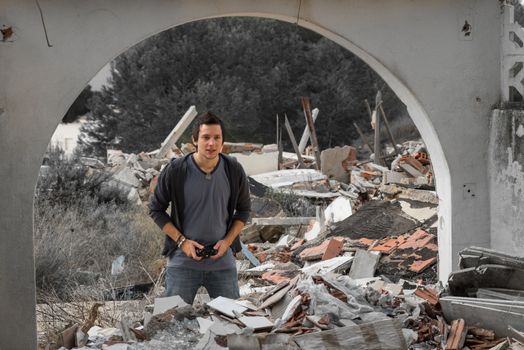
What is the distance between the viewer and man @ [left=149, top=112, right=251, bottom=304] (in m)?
5.61

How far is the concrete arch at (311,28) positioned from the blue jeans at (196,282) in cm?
183

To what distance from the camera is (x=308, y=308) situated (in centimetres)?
545

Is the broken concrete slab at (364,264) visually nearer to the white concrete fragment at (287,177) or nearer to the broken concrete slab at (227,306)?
the broken concrete slab at (227,306)

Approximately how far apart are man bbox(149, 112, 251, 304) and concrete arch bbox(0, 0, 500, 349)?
66.8 inches

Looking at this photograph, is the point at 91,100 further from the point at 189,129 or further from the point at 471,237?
the point at 471,237

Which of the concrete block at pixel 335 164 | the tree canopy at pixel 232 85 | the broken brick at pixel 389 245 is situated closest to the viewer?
the broken brick at pixel 389 245

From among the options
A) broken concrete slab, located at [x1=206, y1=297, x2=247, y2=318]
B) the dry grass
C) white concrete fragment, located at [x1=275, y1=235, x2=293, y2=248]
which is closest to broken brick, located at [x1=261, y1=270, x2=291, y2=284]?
the dry grass

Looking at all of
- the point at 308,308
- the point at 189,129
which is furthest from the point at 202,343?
the point at 189,129

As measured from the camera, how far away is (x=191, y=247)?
5535mm

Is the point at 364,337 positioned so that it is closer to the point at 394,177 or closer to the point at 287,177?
the point at 394,177

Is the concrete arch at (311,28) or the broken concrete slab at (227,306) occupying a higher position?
the concrete arch at (311,28)

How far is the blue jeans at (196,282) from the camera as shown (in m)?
5.71

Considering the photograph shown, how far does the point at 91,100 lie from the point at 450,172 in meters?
24.8

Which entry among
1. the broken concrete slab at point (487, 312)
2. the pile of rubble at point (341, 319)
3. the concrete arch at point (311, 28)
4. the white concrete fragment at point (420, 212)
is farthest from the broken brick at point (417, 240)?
the broken concrete slab at point (487, 312)
